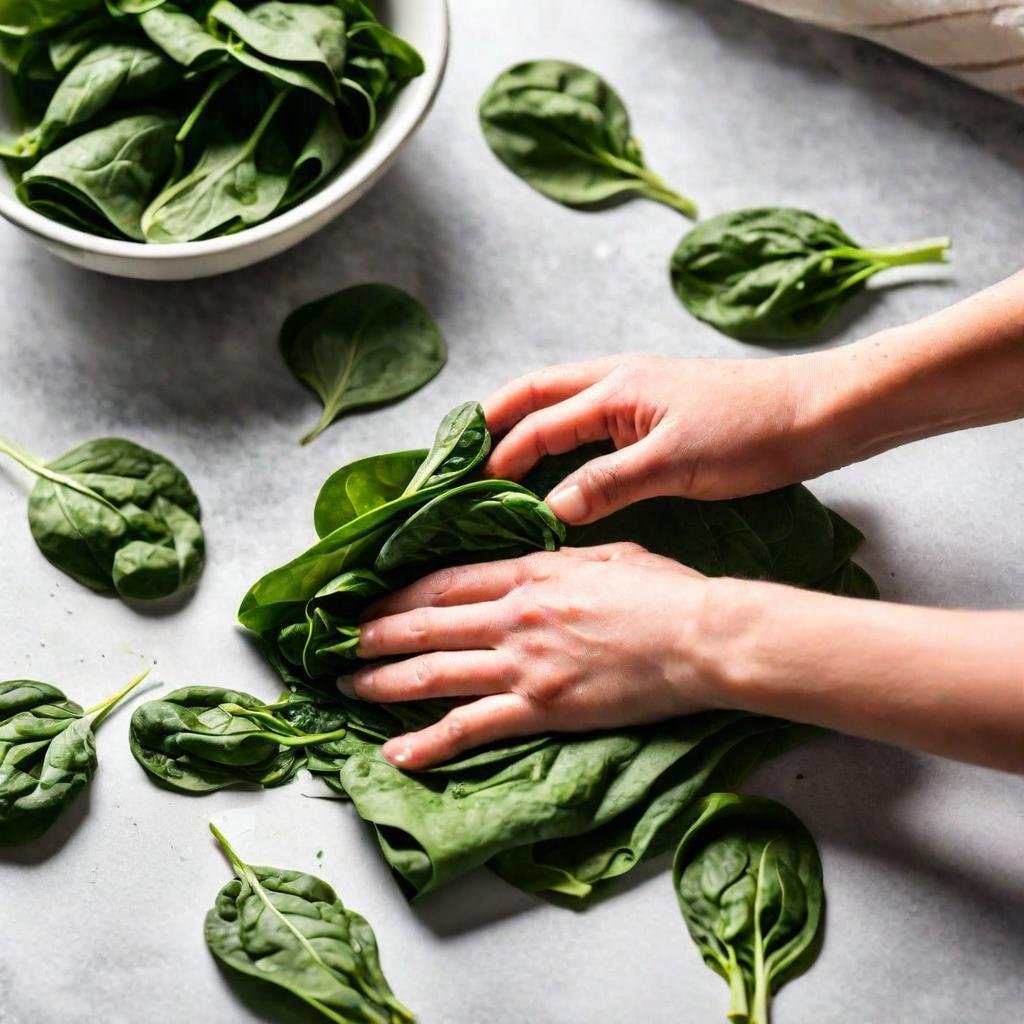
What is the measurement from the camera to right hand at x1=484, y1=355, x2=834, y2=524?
98 centimetres

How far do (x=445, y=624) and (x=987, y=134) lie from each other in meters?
0.78

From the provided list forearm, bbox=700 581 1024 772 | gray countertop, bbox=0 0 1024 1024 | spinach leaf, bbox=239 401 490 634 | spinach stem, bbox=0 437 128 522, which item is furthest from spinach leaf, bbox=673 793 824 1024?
spinach stem, bbox=0 437 128 522

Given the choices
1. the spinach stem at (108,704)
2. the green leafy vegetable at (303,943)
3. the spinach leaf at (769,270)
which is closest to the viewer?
the green leafy vegetable at (303,943)

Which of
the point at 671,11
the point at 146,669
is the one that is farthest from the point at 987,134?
the point at 146,669

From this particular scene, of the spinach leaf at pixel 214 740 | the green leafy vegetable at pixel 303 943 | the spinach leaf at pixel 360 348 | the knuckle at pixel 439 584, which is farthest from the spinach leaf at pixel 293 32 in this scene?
the green leafy vegetable at pixel 303 943

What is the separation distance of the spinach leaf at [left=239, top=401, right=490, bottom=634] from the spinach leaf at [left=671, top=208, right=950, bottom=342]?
0.31 meters

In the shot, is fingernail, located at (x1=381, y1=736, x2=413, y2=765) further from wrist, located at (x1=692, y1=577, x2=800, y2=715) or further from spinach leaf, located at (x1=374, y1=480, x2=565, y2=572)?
wrist, located at (x1=692, y1=577, x2=800, y2=715)

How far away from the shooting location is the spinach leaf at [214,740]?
39.4 inches

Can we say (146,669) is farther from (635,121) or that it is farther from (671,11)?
(671,11)

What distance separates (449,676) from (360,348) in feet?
1.13

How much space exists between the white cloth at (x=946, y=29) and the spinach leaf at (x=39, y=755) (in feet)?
3.23

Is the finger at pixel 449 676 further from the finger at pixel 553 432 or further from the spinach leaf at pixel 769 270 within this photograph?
the spinach leaf at pixel 769 270

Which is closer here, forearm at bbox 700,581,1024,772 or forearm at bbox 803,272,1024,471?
forearm at bbox 700,581,1024,772

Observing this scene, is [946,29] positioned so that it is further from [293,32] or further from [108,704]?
[108,704]
